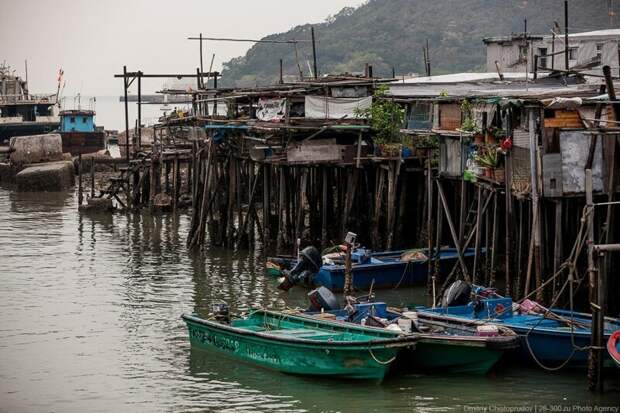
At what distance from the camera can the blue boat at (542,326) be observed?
18.9 m

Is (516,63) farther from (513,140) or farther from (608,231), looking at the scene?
(608,231)

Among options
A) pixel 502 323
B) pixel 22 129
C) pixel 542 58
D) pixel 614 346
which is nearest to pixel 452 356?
pixel 502 323

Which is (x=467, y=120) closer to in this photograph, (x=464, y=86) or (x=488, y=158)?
(x=488, y=158)

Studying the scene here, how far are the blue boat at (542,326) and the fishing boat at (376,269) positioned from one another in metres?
5.84

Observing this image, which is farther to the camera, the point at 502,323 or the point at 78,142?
the point at 78,142

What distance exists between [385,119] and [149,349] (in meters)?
10.5

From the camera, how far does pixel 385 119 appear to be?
30062 mm

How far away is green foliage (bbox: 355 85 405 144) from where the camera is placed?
29953 mm

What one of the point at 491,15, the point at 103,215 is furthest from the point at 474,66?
the point at 103,215

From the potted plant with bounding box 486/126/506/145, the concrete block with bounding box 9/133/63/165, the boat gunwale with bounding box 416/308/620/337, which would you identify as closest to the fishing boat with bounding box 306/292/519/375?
the boat gunwale with bounding box 416/308/620/337

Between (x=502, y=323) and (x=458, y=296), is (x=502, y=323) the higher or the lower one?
the lower one

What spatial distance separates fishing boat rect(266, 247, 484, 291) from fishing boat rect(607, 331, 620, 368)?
8.63 meters

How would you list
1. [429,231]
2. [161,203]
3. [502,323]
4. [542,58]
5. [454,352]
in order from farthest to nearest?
[542,58] < [161,203] < [429,231] < [502,323] < [454,352]

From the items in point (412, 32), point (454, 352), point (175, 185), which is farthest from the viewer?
point (412, 32)
